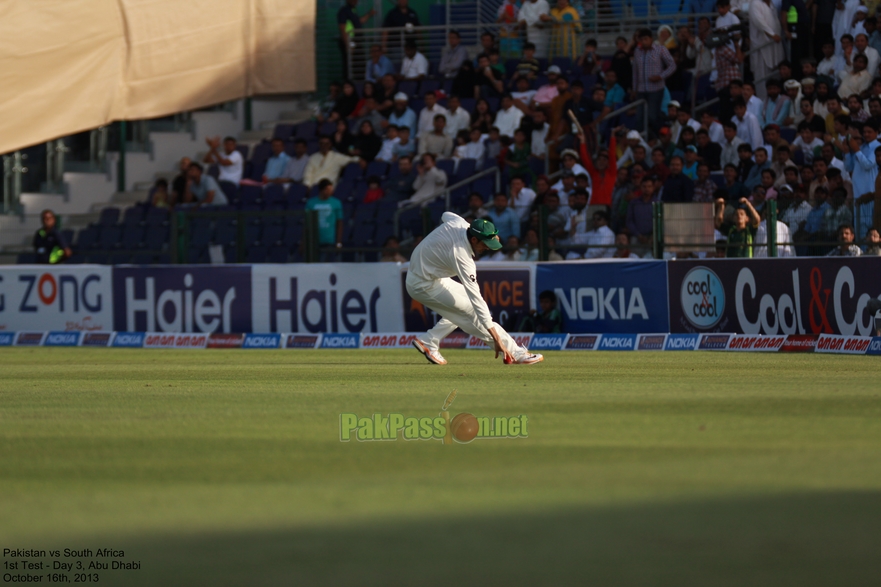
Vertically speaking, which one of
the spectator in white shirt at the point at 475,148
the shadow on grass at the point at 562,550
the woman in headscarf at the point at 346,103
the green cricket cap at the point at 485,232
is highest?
the woman in headscarf at the point at 346,103

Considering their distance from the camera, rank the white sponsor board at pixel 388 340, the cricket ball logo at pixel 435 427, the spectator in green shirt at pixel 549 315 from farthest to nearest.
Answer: the white sponsor board at pixel 388 340 < the spectator in green shirt at pixel 549 315 < the cricket ball logo at pixel 435 427

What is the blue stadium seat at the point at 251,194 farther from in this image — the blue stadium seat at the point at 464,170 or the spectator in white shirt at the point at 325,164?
the blue stadium seat at the point at 464,170

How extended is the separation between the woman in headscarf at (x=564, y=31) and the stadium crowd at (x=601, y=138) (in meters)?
0.04

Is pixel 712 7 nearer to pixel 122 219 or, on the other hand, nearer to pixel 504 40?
pixel 504 40

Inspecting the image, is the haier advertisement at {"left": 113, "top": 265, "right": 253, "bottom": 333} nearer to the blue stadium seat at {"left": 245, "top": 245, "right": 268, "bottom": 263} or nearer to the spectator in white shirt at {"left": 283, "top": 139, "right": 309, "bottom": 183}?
the blue stadium seat at {"left": 245, "top": 245, "right": 268, "bottom": 263}

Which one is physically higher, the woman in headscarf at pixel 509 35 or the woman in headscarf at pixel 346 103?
the woman in headscarf at pixel 509 35

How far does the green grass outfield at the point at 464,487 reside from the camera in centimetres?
450

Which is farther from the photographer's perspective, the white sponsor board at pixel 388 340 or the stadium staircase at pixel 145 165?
the stadium staircase at pixel 145 165

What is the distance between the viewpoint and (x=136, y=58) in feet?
88.8

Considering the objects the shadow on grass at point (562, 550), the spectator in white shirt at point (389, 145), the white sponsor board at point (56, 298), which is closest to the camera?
the shadow on grass at point (562, 550)

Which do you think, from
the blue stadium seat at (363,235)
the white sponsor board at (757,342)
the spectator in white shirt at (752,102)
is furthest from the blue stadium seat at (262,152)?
the white sponsor board at (757,342)

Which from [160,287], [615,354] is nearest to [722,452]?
[615,354]

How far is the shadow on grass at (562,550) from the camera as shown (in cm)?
430

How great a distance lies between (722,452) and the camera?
268 inches
